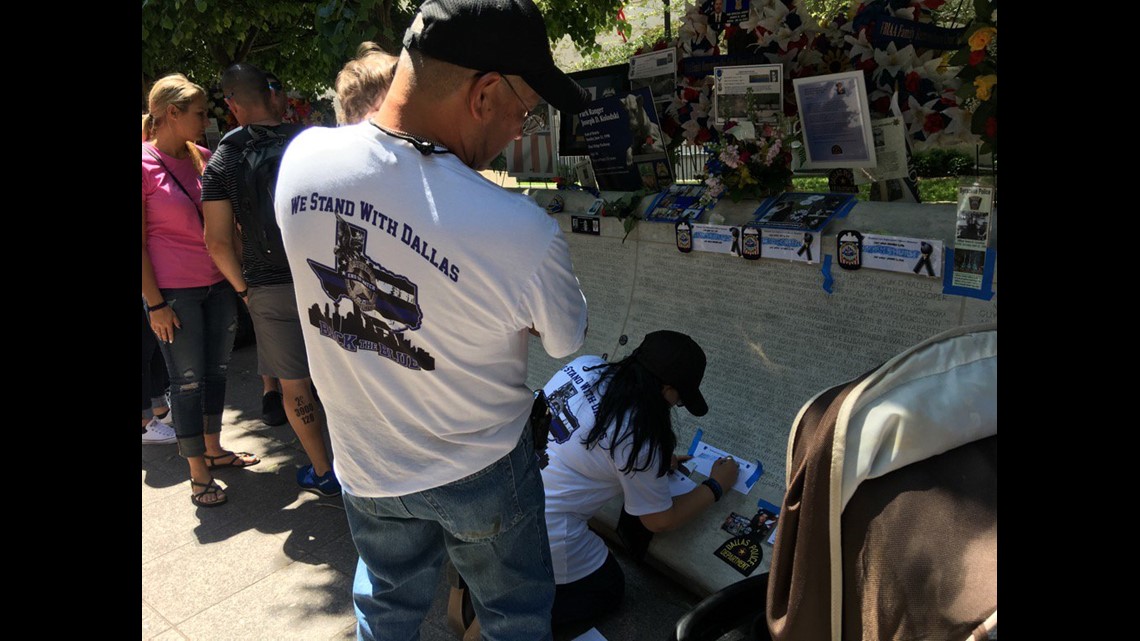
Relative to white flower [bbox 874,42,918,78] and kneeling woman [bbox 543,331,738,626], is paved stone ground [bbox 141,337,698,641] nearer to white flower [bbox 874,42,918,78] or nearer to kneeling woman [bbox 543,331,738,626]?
kneeling woman [bbox 543,331,738,626]

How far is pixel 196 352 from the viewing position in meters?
3.83

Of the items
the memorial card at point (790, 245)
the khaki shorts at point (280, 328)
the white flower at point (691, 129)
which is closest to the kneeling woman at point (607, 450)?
the memorial card at point (790, 245)

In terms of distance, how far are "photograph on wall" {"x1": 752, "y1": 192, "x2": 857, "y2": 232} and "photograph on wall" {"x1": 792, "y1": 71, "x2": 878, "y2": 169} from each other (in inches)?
6.5

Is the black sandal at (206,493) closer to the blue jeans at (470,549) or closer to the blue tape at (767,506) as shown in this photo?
the blue jeans at (470,549)

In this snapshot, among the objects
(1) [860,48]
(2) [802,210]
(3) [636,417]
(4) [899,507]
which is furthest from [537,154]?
(4) [899,507]

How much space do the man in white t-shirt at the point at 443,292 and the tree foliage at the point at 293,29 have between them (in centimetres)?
327

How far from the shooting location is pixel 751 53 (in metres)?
3.80

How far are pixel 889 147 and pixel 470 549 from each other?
2.59m

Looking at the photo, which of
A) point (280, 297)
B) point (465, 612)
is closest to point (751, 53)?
point (280, 297)

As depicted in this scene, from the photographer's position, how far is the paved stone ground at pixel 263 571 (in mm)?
2943

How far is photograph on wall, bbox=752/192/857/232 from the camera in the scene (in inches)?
133

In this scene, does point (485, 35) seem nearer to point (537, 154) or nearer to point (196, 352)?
point (196, 352)
